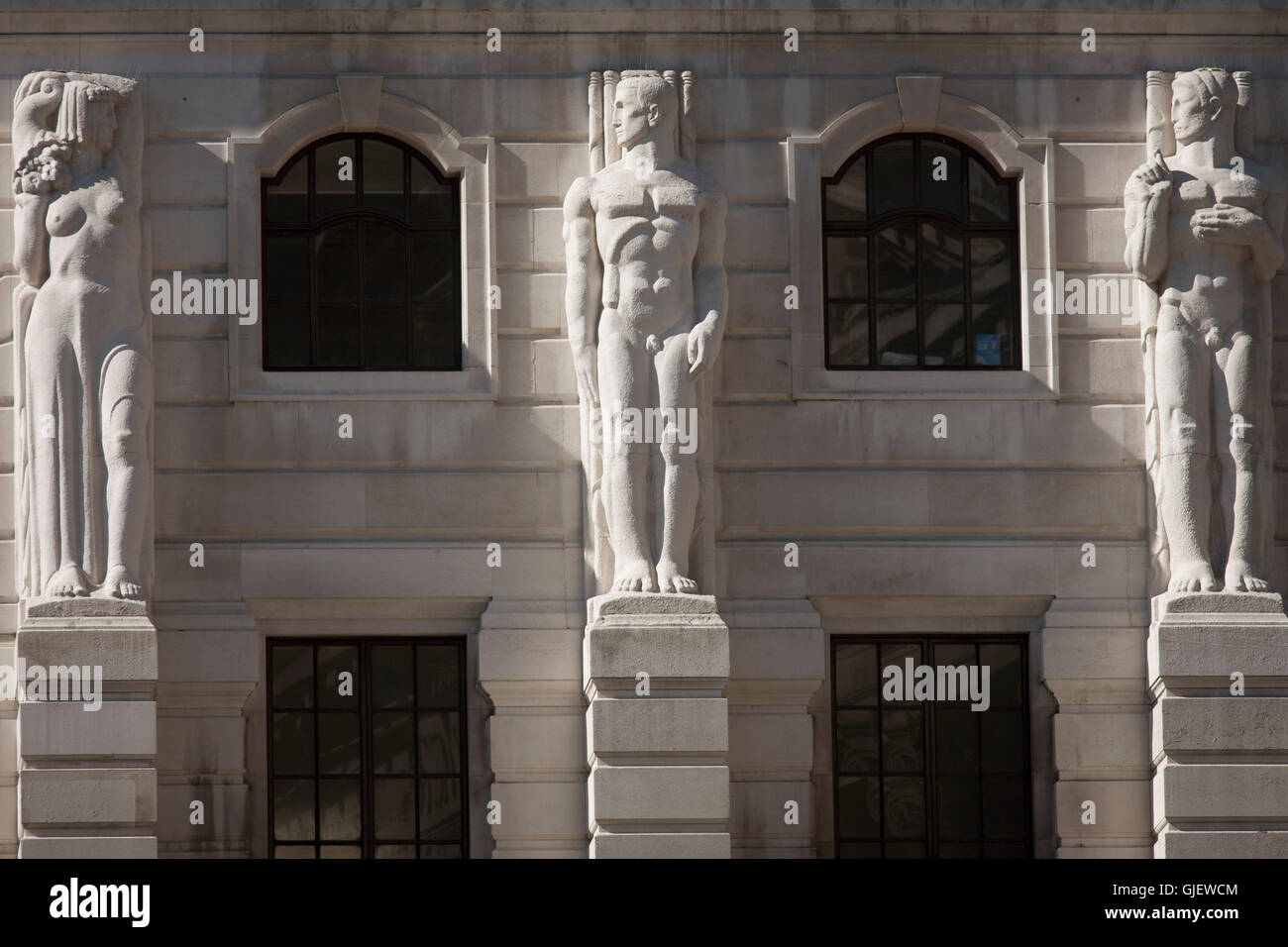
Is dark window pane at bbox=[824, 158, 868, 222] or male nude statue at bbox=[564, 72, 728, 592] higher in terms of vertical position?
dark window pane at bbox=[824, 158, 868, 222]

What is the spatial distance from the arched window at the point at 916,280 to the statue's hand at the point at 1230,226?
2.06 meters

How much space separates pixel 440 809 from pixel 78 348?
238 inches

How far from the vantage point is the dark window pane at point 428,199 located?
33250 mm

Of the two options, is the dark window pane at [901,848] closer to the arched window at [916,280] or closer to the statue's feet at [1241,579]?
the statue's feet at [1241,579]

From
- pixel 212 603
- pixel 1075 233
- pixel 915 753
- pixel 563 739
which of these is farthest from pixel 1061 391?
pixel 212 603

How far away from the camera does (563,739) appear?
32.2 meters

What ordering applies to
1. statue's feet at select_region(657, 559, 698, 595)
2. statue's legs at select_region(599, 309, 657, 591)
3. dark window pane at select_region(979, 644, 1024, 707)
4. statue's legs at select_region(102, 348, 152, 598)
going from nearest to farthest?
statue's legs at select_region(102, 348, 152, 598)
statue's feet at select_region(657, 559, 698, 595)
statue's legs at select_region(599, 309, 657, 591)
dark window pane at select_region(979, 644, 1024, 707)

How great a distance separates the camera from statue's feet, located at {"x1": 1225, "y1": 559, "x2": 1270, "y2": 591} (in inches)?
1268

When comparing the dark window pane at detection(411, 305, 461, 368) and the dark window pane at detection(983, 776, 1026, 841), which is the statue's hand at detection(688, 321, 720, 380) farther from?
the dark window pane at detection(983, 776, 1026, 841)

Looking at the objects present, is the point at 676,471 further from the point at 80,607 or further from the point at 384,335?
the point at 80,607

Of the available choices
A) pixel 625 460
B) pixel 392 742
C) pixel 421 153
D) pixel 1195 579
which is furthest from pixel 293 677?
pixel 1195 579

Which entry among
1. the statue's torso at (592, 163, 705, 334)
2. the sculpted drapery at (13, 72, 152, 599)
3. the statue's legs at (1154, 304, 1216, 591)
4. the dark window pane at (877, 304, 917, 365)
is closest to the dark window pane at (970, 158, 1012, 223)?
the dark window pane at (877, 304, 917, 365)
